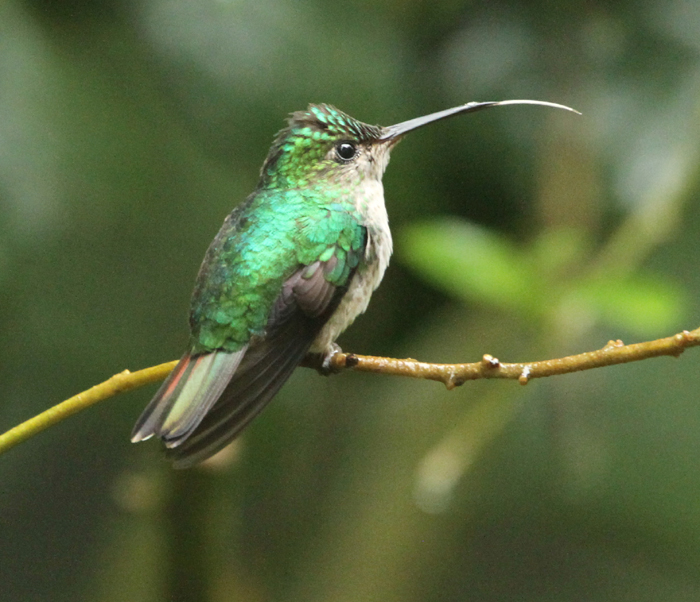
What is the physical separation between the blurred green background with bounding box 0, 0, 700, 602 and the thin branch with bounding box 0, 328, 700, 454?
0.75 meters

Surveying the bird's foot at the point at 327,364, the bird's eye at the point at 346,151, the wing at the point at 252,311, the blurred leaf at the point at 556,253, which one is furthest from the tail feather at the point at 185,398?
the blurred leaf at the point at 556,253

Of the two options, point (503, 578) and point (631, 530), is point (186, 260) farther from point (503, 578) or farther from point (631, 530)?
point (631, 530)

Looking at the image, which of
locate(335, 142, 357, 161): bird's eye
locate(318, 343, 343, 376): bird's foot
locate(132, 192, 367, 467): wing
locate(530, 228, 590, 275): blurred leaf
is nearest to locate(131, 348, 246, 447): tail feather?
locate(132, 192, 367, 467): wing

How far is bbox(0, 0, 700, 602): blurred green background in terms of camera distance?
241 centimetres

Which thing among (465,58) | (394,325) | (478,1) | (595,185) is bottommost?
(394,325)

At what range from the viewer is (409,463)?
10.2ft

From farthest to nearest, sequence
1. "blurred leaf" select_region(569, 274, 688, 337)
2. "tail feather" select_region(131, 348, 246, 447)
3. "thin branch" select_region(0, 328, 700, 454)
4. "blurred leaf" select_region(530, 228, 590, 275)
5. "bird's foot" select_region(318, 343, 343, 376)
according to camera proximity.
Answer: "blurred leaf" select_region(530, 228, 590, 275), "blurred leaf" select_region(569, 274, 688, 337), "bird's foot" select_region(318, 343, 343, 376), "tail feather" select_region(131, 348, 246, 447), "thin branch" select_region(0, 328, 700, 454)

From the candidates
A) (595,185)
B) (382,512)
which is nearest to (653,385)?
(595,185)

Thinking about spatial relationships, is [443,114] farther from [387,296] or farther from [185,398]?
[387,296]

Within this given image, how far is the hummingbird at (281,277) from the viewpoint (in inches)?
54.0

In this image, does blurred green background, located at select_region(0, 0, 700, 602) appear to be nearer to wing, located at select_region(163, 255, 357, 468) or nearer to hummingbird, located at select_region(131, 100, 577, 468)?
hummingbird, located at select_region(131, 100, 577, 468)

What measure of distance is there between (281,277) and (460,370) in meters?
0.51

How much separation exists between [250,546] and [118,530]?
20.7 inches

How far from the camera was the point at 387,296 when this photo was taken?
3160mm
